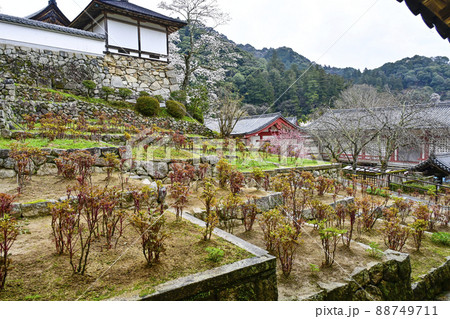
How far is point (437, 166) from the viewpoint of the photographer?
45.0 feet

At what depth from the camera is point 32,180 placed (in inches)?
210

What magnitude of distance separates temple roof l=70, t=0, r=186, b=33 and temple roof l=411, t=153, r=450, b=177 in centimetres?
1676

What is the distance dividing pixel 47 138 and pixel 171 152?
3.52 m

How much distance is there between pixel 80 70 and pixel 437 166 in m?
19.6

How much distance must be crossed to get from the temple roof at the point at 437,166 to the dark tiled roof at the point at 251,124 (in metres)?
9.76

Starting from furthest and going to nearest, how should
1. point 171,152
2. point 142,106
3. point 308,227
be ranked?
point 142,106, point 171,152, point 308,227

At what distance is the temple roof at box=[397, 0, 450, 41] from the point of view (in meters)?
2.33

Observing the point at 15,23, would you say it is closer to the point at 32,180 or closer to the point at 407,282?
the point at 32,180

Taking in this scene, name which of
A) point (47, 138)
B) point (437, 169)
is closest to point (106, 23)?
point (47, 138)

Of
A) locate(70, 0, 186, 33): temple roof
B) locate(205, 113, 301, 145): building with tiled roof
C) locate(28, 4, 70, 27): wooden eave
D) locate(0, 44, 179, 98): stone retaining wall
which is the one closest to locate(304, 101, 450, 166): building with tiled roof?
locate(205, 113, 301, 145): building with tiled roof

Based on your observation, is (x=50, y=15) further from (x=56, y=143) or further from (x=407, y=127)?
(x=407, y=127)

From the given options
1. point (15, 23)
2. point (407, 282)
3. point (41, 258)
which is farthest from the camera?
point (15, 23)

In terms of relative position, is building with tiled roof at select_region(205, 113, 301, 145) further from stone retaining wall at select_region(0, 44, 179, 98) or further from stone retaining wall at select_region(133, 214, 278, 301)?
stone retaining wall at select_region(133, 214, 278, 301)

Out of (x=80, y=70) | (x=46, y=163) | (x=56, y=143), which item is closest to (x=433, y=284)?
(x=46, y=163)
